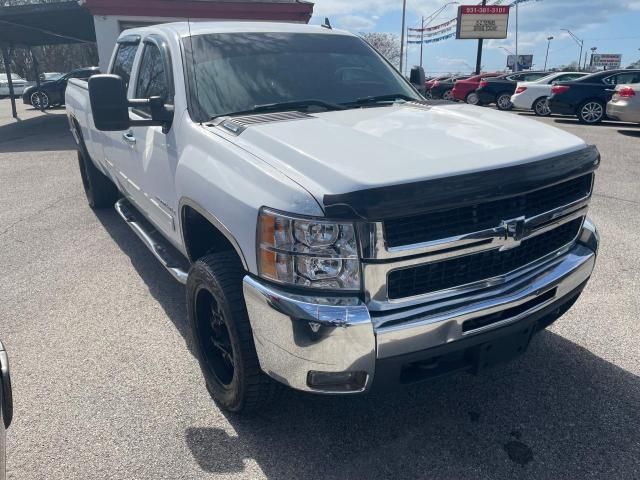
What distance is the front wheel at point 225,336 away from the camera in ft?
7.89

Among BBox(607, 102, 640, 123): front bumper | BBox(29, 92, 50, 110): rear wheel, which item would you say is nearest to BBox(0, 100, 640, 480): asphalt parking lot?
BBox(607, 102, 640, 123): front bumper

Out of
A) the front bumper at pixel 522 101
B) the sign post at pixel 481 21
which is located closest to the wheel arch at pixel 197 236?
the front bumper at pixel 522 101

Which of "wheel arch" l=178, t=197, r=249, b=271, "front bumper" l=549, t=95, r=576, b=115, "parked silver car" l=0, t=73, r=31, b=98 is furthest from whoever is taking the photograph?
"parked silver car" l=0, t=73, r=31, b=98

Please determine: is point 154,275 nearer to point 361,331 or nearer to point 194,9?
point 361,331

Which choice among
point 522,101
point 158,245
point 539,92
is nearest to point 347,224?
point 158,245

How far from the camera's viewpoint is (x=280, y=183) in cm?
212

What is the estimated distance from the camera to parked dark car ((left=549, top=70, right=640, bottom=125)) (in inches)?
557

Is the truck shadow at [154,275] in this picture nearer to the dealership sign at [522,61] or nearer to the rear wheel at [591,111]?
the rear wheel at [591,111]

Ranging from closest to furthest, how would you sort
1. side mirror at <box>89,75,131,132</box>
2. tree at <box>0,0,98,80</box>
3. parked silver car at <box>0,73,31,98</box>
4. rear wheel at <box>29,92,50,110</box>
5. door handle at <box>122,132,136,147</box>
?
side mirror at <box>89,75,131,132</box>
door handle at <box>122,132,136,147</box>
rear wheel at <box>29,92,50,110</box>
parked silver car at <box>0,73,31,98</box>
tree at <box>0,0,98,80</box>

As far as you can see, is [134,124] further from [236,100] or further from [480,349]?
[480,349]

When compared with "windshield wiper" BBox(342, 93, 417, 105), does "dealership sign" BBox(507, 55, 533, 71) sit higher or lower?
lower

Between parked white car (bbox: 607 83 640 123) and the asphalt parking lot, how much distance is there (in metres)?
9.36

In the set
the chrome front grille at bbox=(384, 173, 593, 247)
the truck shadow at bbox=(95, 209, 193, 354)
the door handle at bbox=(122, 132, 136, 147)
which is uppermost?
the chrome front grille at bbox=(384, 173, 593, 247)

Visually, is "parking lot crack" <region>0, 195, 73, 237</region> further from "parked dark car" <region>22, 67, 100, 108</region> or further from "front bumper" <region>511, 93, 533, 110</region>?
"parked dark car" <region>22, 67, 100, 108</region>
